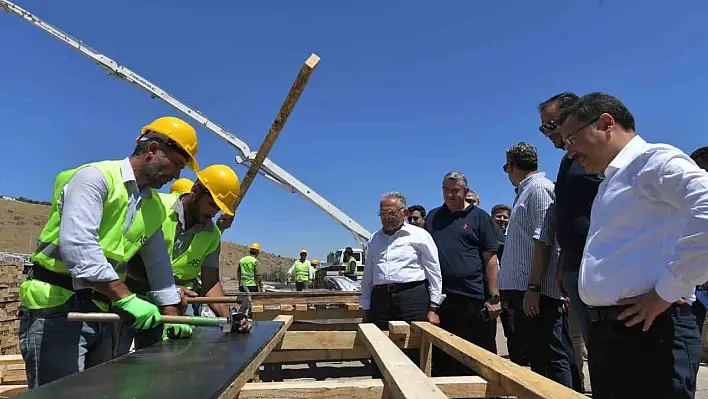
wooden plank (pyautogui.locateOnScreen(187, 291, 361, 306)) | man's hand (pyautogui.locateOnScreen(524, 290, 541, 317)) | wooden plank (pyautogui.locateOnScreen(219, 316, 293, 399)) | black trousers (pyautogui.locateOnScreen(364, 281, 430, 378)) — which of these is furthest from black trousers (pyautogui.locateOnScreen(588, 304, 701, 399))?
wooden plank (pyautogui.locateOnScreen(187, 291, 361, 306))

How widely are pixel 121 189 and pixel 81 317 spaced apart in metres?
0.69

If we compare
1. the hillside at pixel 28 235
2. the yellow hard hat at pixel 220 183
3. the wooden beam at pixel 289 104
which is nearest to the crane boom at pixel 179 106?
the wooden beam at pixel 289 104

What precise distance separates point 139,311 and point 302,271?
15.5 m

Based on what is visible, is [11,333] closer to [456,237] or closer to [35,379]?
[35,379]

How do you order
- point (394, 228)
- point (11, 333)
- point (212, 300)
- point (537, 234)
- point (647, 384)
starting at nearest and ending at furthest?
point (647, 384)
point (212, 300)
point (537, 234)
point (394, 228)
point (11, 333)

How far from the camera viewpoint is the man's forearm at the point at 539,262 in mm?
3445

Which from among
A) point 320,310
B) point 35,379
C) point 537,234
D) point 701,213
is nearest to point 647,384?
point 701,213

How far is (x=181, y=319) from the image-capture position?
8.29ft

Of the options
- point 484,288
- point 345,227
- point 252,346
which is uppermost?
point 345,227

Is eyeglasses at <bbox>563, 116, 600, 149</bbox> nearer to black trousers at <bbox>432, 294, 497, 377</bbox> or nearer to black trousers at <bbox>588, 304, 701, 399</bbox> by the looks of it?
black trousers at <bbox>588, 304, 701, 399</bbox>

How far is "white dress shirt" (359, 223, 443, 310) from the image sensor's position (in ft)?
14.3

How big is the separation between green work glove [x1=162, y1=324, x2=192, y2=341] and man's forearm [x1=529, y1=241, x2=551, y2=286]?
7.25 feet

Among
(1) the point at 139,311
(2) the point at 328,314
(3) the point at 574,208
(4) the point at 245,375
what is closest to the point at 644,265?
(3) the point at 574,208

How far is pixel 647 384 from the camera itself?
6.49ft
